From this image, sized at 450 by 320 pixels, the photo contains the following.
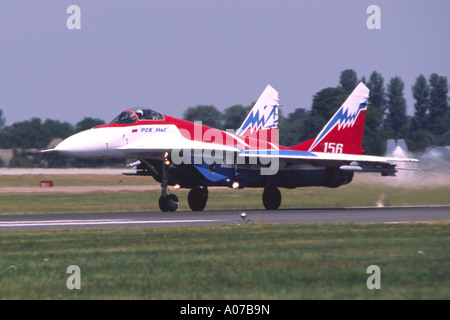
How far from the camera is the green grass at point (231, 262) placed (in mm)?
9789

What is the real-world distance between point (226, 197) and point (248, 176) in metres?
11.2

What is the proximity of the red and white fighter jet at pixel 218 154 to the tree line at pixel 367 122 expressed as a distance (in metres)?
24.9

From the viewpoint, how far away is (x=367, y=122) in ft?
236

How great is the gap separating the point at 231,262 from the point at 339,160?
14158 mm

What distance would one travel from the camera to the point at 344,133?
28094mm

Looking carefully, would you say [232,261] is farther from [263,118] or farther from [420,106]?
[420,106]

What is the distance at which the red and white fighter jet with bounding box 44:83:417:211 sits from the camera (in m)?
24.4

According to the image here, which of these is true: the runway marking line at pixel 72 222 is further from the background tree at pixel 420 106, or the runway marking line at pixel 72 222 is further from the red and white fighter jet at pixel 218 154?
the background tree at pixel 420 106

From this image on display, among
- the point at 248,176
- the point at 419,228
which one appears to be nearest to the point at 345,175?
the point at 248,176

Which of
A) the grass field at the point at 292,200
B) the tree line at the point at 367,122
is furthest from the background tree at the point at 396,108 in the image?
the grass field at the point at 292,200

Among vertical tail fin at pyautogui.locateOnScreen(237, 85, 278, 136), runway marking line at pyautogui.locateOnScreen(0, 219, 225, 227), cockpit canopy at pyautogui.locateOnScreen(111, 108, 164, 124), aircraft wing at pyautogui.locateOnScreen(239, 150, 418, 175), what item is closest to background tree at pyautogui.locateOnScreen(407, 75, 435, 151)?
vertical tail fin at pyautogui.locateOnScreen(237, 85, 278, 136)

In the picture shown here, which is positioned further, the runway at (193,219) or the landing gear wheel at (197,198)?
the landing gear wheel at (197,198)

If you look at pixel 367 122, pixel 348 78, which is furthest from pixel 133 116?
pixel 348 78
